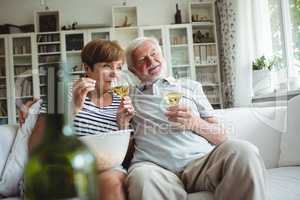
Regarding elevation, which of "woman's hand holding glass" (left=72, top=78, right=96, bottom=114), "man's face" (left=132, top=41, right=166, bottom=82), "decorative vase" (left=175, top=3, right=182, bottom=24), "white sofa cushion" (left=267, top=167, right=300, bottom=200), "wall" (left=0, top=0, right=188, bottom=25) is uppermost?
"wall" (left=0, top=0, right=188, bottom=25)

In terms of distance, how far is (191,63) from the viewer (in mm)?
4852

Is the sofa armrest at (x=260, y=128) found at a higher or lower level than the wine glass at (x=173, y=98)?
lower

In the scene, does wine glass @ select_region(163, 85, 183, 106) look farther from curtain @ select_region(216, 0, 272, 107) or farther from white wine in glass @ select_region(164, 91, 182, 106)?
curtain @ select_region(216, 0, 272, 107)

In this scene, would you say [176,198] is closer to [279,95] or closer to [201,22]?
[279,95]

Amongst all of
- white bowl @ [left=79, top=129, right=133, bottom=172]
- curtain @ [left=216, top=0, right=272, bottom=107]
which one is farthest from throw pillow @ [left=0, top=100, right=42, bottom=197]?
curtain @ [left=216, top=0, right=272, bottom=107]

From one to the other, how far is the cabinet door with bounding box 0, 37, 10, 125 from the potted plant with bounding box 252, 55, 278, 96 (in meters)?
3.20

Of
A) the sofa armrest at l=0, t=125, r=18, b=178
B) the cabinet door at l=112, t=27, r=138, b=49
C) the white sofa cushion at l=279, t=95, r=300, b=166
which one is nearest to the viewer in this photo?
the sofa armrest at l=0, t=125, r=18, b=178

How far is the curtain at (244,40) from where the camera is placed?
3.99 m

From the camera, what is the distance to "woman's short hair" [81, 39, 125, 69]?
64.7 inches

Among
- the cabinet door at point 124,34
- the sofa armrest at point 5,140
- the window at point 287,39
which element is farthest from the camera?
the cabinet door at point 124,34

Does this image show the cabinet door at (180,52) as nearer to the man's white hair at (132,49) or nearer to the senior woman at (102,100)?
the man's white hair at (132,49)

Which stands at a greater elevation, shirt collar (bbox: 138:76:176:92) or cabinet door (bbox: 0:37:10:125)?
cabinet door (bbox: 0:37:10:125)

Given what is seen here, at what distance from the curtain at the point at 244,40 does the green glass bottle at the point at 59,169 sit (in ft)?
12.2

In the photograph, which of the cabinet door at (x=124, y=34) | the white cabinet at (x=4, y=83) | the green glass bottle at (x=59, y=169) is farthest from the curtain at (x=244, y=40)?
the green glass bottle at (x=59, y=169)
